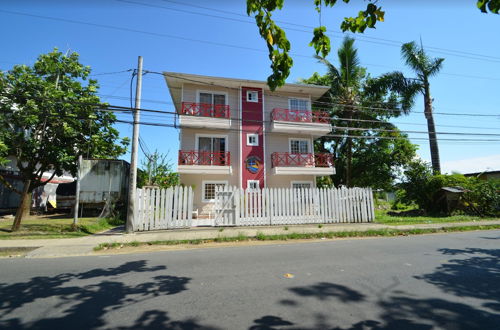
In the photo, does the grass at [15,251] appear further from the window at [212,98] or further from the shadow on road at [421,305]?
the window at [212,98]

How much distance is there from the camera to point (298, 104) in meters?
18.3

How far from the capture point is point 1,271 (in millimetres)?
4941

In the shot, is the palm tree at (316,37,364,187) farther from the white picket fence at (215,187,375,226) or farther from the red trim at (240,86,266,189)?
the white picket fence at (215,187,375,226)

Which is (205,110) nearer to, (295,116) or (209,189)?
(209,189)

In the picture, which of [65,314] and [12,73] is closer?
[65,314]

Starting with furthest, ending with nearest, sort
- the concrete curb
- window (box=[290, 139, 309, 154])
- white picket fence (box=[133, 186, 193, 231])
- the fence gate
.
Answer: window (box=[290, 139, 309, 154]), the fence gate, white picket fence (box=[133, 186, 193, 231]), the concrete curb

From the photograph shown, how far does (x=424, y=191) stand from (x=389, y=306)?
52.5 ft

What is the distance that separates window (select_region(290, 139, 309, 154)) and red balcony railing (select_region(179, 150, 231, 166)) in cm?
504

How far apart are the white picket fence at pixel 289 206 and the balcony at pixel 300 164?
4314 mm

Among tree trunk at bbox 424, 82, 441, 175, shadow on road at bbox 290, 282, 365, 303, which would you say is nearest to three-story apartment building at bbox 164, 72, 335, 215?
tree trunk at bbox 424, 82, 441, 175

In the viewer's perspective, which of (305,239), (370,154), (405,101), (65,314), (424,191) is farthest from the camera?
(370,154)

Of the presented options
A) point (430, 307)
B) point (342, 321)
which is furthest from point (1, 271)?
point (430, 307)

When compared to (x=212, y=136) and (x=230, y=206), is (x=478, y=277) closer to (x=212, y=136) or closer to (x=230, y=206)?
(x=230, y=206)

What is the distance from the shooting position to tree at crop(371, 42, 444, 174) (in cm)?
1787
